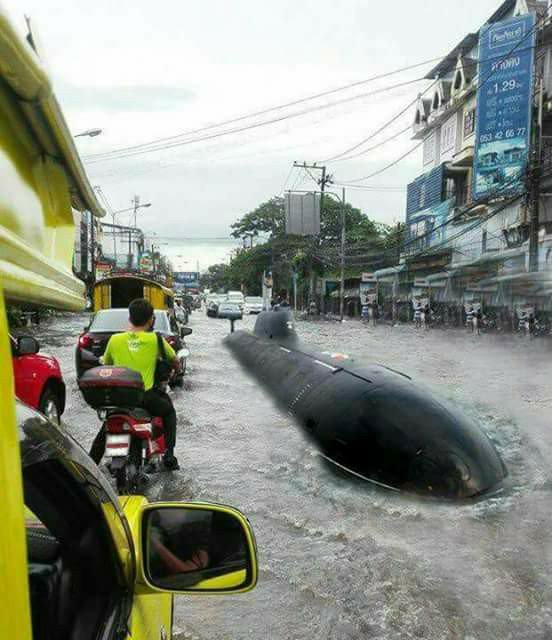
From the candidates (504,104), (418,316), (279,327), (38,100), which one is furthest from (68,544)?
(418,316)

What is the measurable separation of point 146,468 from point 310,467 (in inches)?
68.0

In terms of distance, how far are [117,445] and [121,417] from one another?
0.72 ft

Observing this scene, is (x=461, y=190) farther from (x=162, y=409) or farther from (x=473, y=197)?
(x=162, y=409)

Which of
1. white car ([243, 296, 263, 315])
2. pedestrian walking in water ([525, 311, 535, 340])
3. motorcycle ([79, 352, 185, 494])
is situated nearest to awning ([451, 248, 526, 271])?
pedestrian walking in water ([525, 311, 535, 340])

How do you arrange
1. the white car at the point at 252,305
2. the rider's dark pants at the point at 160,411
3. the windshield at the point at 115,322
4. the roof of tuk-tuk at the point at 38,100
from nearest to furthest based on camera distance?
the roof of tuk-tuk at the point at 38,100
the rider's dark pants at the point at 160,411
the windshield at the point at 115,322
the white car at the point at 252,305

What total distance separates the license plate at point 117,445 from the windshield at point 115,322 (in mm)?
6573

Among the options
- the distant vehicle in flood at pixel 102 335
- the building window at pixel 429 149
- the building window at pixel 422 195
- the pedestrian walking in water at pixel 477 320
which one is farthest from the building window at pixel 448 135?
the distant vehicle in flood at pixel 102 335

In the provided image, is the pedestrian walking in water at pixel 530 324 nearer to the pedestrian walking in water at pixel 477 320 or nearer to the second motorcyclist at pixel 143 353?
the pedestrian walking in water at pixel 477 320

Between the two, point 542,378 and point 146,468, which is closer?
point 146,468

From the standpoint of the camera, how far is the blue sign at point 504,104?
27172 mm

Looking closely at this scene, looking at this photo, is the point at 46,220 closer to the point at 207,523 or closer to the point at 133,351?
the point at 207,523

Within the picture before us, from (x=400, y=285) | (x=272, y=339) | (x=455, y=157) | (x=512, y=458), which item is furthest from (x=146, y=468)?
(x=400, y=285)

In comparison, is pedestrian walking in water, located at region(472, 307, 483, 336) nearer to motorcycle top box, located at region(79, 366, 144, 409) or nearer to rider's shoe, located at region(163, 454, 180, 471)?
rider's shoe, located at region(163, 454, 180, 471)

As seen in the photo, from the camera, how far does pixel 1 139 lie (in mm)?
1290
